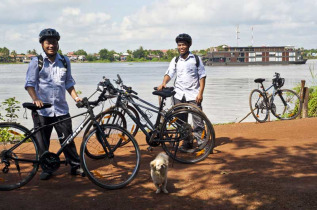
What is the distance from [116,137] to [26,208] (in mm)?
1476

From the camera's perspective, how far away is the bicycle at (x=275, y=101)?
11.3m

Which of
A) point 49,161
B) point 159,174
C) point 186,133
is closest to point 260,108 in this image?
point 186,133

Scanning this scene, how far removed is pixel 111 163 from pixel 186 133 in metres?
1.27

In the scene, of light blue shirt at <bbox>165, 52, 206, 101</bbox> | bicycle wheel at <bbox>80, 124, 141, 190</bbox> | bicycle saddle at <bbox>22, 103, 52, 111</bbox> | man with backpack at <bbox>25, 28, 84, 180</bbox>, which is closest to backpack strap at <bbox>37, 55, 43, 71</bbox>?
man with backpack at <bbox>25, 28, 84, 180</bbox>

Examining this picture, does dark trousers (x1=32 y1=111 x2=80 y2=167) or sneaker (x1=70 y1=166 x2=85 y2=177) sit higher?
dark trousers (x1=32 y1=111 x2=80 y2=167)

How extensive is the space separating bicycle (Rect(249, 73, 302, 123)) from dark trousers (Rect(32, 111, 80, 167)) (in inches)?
275

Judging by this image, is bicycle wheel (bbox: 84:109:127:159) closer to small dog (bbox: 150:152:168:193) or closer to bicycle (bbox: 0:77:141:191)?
bicycle (bbox: 0:77:141:191)

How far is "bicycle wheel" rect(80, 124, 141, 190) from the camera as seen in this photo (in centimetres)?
482

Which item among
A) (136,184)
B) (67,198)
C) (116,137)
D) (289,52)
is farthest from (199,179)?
(289,52)

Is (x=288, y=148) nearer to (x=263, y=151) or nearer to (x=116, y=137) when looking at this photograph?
(x=263, y=151)

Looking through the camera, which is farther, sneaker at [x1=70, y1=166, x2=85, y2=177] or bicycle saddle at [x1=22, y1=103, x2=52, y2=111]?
sneaker at [x1=70, y1=166, x2=85, y2=177]

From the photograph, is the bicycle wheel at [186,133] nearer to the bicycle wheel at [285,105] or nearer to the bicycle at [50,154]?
the bicycle at [50,154]

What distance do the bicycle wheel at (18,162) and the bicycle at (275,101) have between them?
758cm

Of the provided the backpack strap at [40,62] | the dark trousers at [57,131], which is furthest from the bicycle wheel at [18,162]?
the backpack strap at [40,62]
